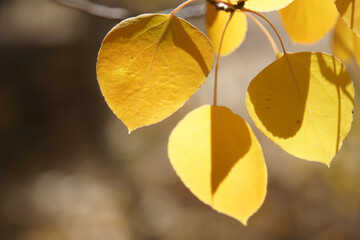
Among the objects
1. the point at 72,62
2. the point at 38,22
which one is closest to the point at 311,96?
the point at 72,62

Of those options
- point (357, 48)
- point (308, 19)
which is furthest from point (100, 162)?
point (357, 48)

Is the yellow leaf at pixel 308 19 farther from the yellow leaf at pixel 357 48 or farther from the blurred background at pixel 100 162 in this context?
the blurred background at pixel 100 162

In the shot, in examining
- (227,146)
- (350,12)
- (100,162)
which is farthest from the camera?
(100,162)

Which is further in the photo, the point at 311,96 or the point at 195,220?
the point at 195,220

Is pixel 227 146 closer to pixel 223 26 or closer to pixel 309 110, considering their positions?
pixel 309 110

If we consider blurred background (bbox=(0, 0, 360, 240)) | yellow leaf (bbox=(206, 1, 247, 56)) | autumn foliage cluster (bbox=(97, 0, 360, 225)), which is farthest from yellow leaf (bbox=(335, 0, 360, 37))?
blurred background (bbox=(0, 0, 360, 240))

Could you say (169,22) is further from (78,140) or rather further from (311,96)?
(78,140)
